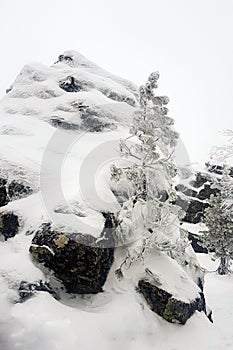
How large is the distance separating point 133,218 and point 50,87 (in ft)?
53.8

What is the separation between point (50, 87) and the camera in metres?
23.6

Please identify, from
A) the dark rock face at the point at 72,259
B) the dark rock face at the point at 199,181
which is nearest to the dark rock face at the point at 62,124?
the dark rock face at the point at 72,259

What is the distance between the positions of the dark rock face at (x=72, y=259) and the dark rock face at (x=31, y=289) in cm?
48

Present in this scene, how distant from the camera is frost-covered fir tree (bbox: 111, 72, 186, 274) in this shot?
34.3ft

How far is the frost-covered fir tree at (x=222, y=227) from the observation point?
66.7 ft

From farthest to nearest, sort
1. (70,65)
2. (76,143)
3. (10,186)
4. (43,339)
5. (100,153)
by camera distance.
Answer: (70,65) → (76,143) → (100,153) → (10,186) → (43,339)

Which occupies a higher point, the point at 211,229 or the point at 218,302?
the point at 211,229

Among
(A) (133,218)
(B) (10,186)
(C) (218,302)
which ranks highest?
(A) (133,218)

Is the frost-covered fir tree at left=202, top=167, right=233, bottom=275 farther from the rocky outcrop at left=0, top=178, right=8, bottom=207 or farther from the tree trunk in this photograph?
the rocky outcrop at left=0, top=178, right=8, bottom=207

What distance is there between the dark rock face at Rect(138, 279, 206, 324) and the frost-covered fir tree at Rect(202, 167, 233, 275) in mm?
11569

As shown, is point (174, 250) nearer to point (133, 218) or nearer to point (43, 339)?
point (133, 218)

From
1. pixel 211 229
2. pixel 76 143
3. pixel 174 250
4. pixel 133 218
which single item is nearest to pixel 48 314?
pixel 133 218

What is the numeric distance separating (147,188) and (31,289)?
496cm

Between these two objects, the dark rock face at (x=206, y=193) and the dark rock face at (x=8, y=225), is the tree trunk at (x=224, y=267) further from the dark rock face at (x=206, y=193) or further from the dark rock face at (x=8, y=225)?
the dark rock face at (x=8, y=225)
